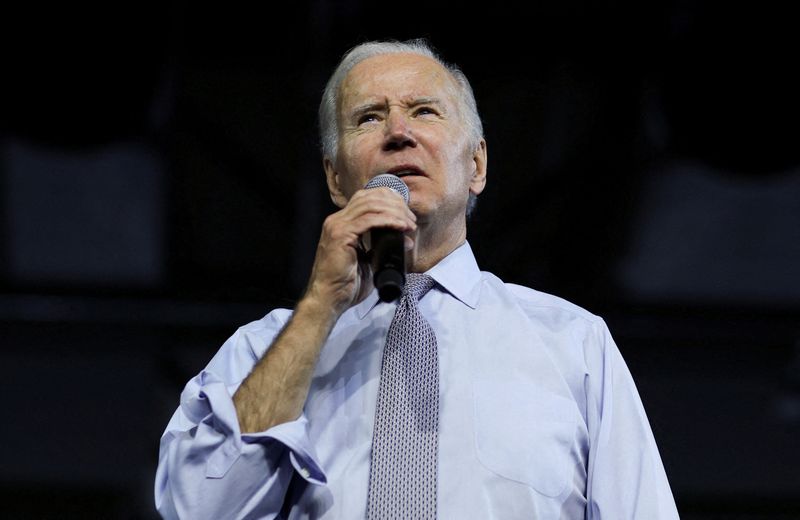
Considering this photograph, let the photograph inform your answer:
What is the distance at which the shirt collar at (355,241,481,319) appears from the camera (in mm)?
1530

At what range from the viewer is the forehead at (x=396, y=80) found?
167cm

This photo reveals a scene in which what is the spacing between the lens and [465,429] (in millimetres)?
1344

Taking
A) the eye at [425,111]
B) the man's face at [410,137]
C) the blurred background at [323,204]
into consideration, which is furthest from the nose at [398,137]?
the blurred background at [323,204]

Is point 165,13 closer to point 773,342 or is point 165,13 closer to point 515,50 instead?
point 515,50

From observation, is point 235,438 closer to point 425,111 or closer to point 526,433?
point 526,433

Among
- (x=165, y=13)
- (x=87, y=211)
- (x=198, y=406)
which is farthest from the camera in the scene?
(x=87, y=211)

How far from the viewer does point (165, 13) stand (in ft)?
8.38

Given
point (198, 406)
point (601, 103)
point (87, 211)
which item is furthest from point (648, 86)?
point (198, 406)

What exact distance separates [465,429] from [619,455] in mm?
224

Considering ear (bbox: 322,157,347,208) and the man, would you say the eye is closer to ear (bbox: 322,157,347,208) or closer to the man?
the man

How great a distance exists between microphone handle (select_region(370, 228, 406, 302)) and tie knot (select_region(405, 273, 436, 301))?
248mm

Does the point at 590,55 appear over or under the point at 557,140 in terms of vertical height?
over

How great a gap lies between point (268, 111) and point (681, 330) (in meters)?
1.34

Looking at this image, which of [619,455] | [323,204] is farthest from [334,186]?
[323,204]
